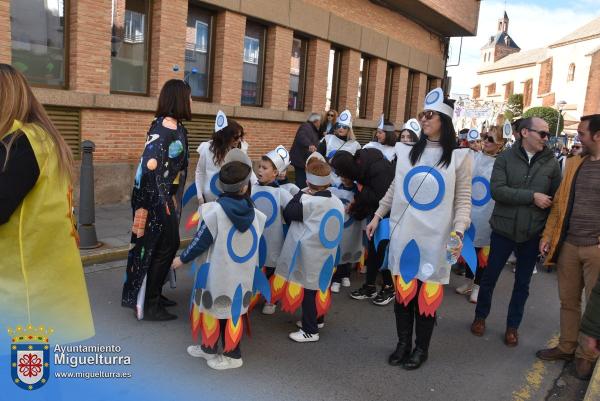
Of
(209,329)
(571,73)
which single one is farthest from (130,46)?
(571,73)

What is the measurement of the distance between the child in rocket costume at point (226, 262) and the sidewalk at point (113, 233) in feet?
8.97

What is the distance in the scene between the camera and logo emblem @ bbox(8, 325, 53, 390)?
2.08m

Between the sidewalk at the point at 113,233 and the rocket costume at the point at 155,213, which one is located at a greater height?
the rocket costume at the point at 155,213

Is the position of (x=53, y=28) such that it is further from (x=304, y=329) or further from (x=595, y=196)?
(x=595, y=196)

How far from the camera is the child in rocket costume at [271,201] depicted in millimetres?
4488

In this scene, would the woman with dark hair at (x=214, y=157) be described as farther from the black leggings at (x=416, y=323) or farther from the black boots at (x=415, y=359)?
the black boots at (x=415, y=359)

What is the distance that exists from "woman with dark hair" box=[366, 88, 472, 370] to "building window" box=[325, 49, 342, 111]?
37.5 feet

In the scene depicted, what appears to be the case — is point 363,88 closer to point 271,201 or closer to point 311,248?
point 271,201

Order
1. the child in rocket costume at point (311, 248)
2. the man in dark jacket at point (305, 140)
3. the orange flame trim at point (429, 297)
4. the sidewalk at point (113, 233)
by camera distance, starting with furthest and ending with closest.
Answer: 1. the man in dark jacket at point (305, 140)
2. the sidewalk at point (113, 233)
3. the child in rocket costume at point (311, 248)
4. the orange flame trim at point (429, 297)

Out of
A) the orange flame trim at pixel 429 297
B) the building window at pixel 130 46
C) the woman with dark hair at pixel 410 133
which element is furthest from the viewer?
the building window at pixel 130 46

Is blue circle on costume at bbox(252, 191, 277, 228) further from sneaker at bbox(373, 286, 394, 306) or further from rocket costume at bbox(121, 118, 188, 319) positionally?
sneaker at bbox(373, 286, 394, 306)

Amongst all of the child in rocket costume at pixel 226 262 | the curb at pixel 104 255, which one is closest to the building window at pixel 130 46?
the curb at pixel 104 255

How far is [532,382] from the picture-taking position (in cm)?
390

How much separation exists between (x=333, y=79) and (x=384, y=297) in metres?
10.9
